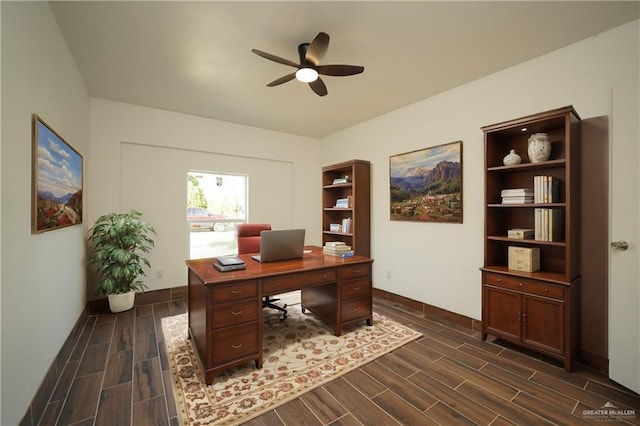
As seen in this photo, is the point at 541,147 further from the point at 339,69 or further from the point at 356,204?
the point at 356,204

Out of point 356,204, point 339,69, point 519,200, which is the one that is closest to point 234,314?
point 339,69

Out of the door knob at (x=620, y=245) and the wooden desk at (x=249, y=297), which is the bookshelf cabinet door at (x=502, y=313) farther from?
the wooden desk at (x=249, y=297)

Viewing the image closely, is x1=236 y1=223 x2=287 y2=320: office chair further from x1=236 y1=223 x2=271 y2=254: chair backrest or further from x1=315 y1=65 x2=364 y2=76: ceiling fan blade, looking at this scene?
x1=315 y1=65 x2=364 y2=76: ceiling fan blade

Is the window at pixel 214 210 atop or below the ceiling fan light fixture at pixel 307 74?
below

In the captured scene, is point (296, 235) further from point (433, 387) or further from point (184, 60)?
point (184, 60)

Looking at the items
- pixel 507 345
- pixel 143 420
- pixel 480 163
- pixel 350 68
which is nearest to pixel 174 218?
pixel 143 420

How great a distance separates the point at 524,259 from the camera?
2379 mm

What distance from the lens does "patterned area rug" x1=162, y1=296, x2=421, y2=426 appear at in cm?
172

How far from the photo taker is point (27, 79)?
1561 mm

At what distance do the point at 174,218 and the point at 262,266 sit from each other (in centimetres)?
229

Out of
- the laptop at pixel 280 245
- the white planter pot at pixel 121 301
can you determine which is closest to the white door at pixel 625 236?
the laptop at pixel 280 245

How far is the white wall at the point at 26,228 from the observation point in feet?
4.33

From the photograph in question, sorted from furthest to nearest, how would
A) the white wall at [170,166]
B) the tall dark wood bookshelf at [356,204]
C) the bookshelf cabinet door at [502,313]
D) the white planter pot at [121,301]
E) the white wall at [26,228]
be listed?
1. the tall dark wood bookshelf at [356,204]
2. the white wall at [170,166]
3. the white planter pot at [121,301]
4. the bookshelf cabinet door at [502,313]
5. the white wall at [26,228]

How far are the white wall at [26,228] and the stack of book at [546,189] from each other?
11.7ft
